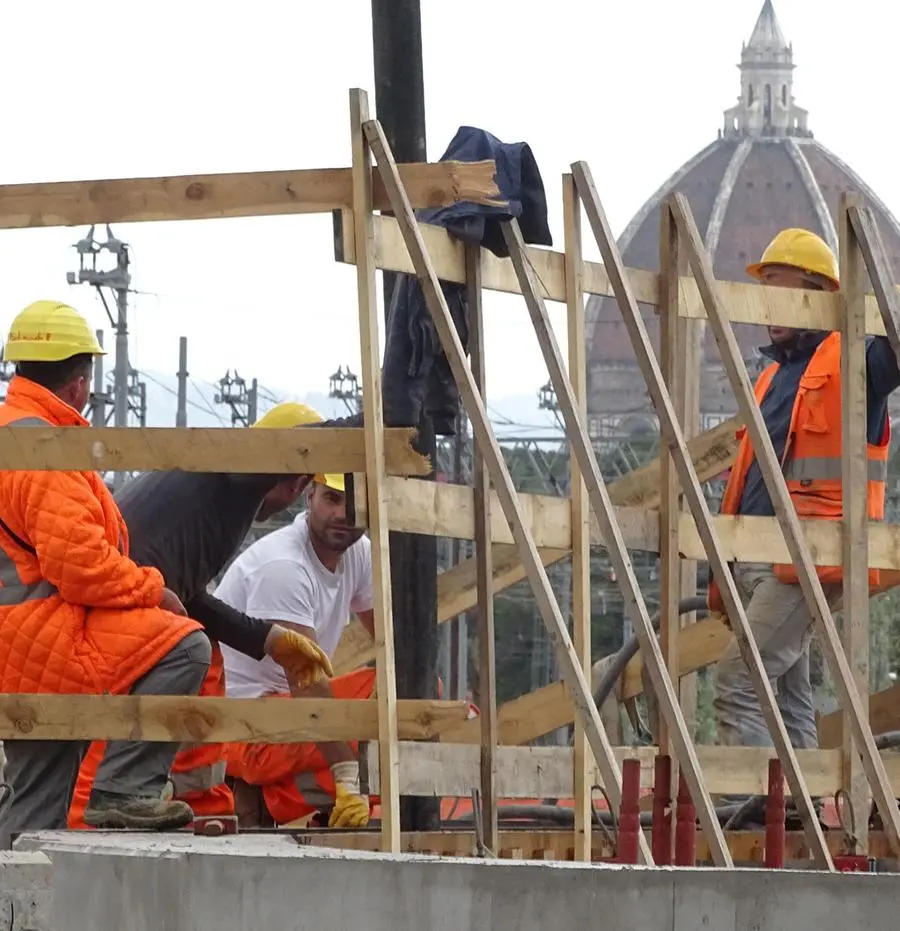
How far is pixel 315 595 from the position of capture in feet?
29.8

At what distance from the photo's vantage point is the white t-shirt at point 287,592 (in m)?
8.96

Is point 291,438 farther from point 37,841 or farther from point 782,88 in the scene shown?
point 782,88

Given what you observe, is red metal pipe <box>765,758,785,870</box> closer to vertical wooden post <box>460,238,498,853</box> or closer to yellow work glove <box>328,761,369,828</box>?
vertical wooden post <box>460,238,498,853</box>

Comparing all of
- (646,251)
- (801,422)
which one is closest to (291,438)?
(801,422)

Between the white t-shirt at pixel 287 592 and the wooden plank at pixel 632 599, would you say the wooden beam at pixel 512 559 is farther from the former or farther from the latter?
the wooden plank at pixel 632 599

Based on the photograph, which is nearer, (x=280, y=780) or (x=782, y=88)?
(x=280, y=780)

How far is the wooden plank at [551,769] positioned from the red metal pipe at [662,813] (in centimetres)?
24

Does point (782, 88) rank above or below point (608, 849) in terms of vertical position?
above

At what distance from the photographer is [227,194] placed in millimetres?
6605

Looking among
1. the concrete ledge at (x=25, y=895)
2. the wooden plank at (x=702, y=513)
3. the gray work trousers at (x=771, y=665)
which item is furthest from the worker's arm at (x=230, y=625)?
the concrete ledge at (x=25, y=895)

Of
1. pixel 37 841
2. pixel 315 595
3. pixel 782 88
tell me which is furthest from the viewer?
pixel 782 88

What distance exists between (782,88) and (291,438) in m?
140

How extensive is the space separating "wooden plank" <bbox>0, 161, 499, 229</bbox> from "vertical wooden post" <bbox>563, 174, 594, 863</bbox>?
3.11 ft

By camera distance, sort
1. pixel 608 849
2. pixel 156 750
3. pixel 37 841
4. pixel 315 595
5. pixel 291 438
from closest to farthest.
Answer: pixel 37 841 < pixel 291 438 < pixel 156 750 < pixel 608 849 < pixel 315 595
